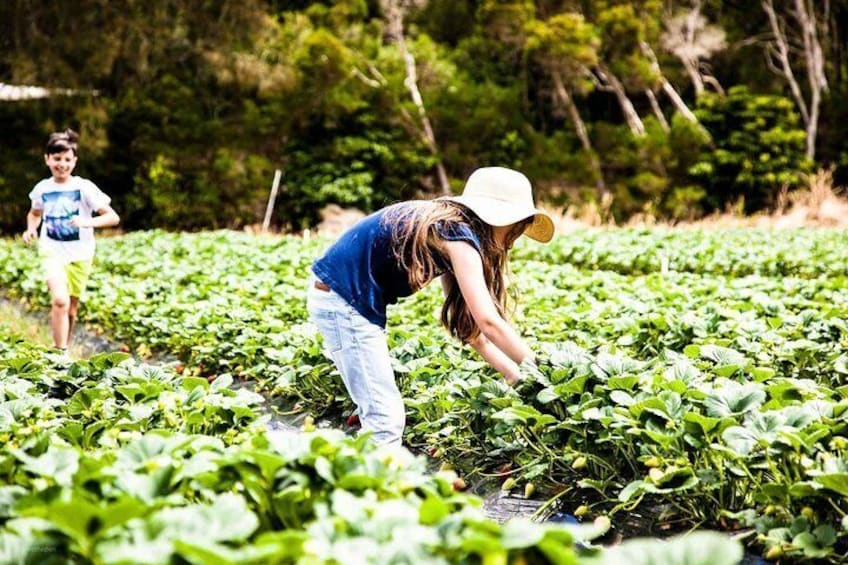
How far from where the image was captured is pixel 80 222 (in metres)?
5.71

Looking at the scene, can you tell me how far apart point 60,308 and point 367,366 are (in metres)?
3.31

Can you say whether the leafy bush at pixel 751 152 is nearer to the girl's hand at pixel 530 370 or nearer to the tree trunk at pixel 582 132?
the tree trunk at pixel 582 132

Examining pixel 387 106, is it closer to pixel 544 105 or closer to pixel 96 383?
pixel 544 105

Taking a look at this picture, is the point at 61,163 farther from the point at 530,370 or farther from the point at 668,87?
the point at 668,87

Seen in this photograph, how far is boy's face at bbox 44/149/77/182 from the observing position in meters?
5.63

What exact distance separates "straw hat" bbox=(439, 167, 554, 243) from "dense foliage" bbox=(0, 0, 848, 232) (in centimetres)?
1878

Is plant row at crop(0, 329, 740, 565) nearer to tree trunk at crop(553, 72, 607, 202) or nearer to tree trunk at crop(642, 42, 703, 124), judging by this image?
A: tree trunk at crop(553, 72, 607, 202)

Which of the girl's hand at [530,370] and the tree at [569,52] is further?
the tree at [569,52]

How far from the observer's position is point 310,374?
4590 mm

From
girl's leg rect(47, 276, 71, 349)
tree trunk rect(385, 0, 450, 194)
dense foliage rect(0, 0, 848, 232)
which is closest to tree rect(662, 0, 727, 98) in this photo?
dense foliage rect(0, 0, 848, 232)

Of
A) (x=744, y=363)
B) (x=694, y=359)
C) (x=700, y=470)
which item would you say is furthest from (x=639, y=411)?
(x=694, y=359)

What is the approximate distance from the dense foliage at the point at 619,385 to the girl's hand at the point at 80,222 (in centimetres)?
96

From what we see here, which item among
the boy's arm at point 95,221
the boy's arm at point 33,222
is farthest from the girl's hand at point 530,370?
the boy's arm at point 33,222

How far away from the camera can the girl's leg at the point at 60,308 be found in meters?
5.62
